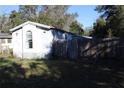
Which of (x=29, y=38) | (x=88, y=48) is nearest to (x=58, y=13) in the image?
(x=29, y=38)

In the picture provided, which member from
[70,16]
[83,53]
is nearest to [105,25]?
[83,53]

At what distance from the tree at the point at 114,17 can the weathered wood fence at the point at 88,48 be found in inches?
361

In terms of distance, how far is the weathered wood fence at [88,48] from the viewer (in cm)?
2439

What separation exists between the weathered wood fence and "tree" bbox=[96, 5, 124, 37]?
918cm

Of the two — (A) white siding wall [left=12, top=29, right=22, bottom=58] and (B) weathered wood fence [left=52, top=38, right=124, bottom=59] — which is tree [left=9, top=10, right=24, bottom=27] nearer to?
(A) white siding wall [left=12, top=29, right=22, bottom=58]

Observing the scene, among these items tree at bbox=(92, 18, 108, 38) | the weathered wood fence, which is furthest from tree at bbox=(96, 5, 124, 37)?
the weathered wood fence

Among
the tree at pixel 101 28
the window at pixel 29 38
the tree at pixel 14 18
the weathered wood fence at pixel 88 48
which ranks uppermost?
the tree at pixel 14 18

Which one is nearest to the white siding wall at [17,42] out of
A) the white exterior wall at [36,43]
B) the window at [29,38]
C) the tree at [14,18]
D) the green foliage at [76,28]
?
the white exterior wall at [36,43]

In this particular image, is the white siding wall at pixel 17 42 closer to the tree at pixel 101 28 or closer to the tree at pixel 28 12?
the tree at pixel 101 28

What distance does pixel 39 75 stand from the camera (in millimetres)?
15016

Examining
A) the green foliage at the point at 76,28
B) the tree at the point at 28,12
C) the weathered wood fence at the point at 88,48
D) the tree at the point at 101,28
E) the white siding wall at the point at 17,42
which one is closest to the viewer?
the weathered wood fence at the point at 88,48

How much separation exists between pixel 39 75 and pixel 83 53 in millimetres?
11348

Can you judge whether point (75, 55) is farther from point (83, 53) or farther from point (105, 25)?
point (105, 25)

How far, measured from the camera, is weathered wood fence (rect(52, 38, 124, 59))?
24.4 m
